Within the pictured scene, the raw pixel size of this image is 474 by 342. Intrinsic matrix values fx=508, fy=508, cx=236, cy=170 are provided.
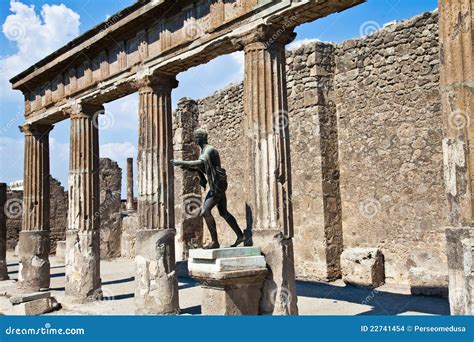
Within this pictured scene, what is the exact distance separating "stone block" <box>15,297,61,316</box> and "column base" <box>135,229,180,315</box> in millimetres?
2132

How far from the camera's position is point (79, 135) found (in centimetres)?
1066

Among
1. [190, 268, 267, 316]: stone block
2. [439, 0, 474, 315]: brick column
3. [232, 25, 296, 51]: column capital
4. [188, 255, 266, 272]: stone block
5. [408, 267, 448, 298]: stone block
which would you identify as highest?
[232, 25, 296, 51]: column capital

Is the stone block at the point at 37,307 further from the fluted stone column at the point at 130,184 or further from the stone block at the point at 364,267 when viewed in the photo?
the fluted stone column at the point at 130,184

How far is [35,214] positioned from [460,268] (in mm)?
10222

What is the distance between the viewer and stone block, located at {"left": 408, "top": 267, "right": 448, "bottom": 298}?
885 centimetres

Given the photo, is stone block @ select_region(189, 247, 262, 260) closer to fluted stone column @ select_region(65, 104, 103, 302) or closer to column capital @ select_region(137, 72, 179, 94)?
column capital @ select_region(137, 72, 179, 94)

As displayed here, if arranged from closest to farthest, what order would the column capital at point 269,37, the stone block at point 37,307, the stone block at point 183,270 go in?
the column capital at point 269,37 → the stone block at point 37,307 → the stone block at point 183,270

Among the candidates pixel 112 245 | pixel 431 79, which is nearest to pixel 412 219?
pixel 431 79

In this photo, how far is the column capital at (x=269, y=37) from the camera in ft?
22.1

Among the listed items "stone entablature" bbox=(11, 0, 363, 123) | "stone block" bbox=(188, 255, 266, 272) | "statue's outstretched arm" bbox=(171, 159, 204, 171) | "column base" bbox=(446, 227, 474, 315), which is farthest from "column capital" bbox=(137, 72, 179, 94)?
"column base" bbox=(446, 227, 474, 315)

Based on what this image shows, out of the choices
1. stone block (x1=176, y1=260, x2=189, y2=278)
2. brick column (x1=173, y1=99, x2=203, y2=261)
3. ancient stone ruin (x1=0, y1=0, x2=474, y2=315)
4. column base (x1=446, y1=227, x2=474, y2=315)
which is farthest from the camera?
brick column (x1=173, y1=99, x2=203, y2=261)

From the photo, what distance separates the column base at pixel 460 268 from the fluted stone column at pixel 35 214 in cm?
960

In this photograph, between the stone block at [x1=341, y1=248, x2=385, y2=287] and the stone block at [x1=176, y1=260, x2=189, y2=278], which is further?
the stone block at [x1=176, y1=260, x2=189, y2=278]

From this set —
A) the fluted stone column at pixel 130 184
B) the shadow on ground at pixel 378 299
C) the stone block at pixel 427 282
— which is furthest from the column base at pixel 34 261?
the fluted stone column at pixel 130 184
